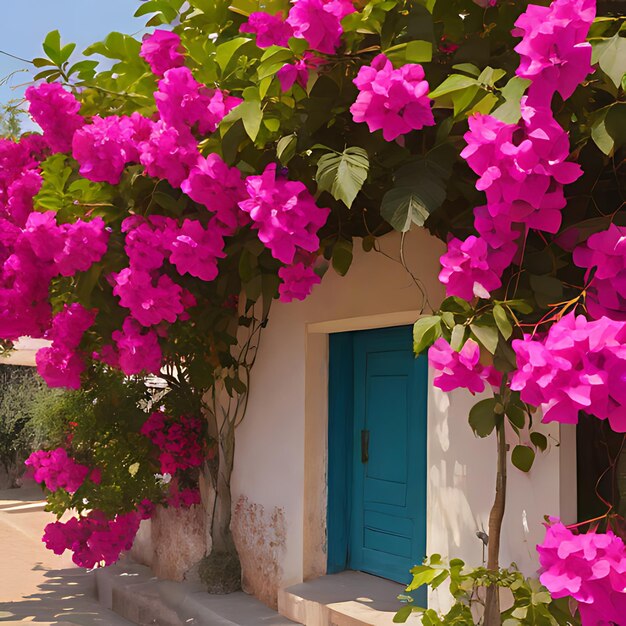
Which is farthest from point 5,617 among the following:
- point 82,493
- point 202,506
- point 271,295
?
point 271,295

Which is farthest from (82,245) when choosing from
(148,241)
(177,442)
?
(177,442)

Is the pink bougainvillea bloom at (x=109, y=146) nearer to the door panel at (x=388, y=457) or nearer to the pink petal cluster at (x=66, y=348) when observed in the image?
the pink petal cluster at (x=66, y=348)

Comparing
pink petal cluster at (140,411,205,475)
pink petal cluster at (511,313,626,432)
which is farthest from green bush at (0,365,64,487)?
pink petal cluster at (511,313,626,432)

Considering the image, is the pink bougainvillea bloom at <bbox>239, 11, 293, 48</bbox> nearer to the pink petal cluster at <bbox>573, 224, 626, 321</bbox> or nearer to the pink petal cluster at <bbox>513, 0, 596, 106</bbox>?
the pink petal cluster at <bbox>513, 0, 596, 106</bbox>

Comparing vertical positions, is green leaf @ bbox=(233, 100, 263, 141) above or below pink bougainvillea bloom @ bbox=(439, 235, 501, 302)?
above

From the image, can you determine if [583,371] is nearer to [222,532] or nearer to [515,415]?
[515,415]

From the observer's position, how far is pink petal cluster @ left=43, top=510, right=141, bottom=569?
7.43 metres

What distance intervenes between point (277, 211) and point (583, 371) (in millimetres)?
1452

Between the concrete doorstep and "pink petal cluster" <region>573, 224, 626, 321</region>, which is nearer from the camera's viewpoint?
"pink petal cluster" <region>573, 224, 626, 321</region>

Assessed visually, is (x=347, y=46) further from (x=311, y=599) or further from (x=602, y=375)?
(x=311, y=599)

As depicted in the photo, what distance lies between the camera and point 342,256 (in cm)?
447

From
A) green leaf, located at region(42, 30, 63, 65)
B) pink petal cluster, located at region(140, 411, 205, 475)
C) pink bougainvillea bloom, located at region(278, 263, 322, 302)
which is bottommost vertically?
pink petal cluster, located at region(140, 411, 205, 475)

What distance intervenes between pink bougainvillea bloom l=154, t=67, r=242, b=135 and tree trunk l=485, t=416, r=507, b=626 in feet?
6.12

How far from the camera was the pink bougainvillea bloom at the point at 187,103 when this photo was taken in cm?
375
